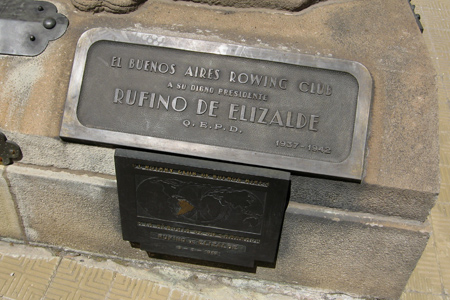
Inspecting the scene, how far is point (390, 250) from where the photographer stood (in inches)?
102

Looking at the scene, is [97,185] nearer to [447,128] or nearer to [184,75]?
[184,75]

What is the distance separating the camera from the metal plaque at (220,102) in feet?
7.84

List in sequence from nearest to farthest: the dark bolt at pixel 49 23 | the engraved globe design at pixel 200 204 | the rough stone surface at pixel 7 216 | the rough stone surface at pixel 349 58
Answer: the rough stone surface at pixel 349 58
the engraved globe design at pixel 200 204
the dark bolt at pixel 49 23
the rough stone surface at pixel 7 216

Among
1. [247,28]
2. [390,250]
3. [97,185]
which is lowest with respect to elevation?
[390,250]

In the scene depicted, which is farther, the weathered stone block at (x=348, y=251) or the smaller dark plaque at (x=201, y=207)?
the weathered stone block at (x=348, y=251)

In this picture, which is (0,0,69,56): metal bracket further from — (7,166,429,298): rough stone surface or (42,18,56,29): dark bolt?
(7,166,429,298): rough stone surface

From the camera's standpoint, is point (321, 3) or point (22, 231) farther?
point (22, 231)

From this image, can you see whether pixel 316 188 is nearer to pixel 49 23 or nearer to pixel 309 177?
pixel 309 177

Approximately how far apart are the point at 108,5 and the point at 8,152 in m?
1.01

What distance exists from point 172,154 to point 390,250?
1.34m

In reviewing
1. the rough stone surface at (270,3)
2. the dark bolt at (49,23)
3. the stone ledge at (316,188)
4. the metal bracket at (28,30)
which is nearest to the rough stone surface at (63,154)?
the stone ledge at (316,188)

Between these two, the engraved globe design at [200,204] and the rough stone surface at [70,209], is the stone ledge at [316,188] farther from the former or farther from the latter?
the engraved globe design at [200,204]

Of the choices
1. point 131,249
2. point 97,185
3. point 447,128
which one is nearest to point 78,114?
point 97,185

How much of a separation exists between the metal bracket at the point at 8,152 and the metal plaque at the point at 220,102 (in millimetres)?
358
